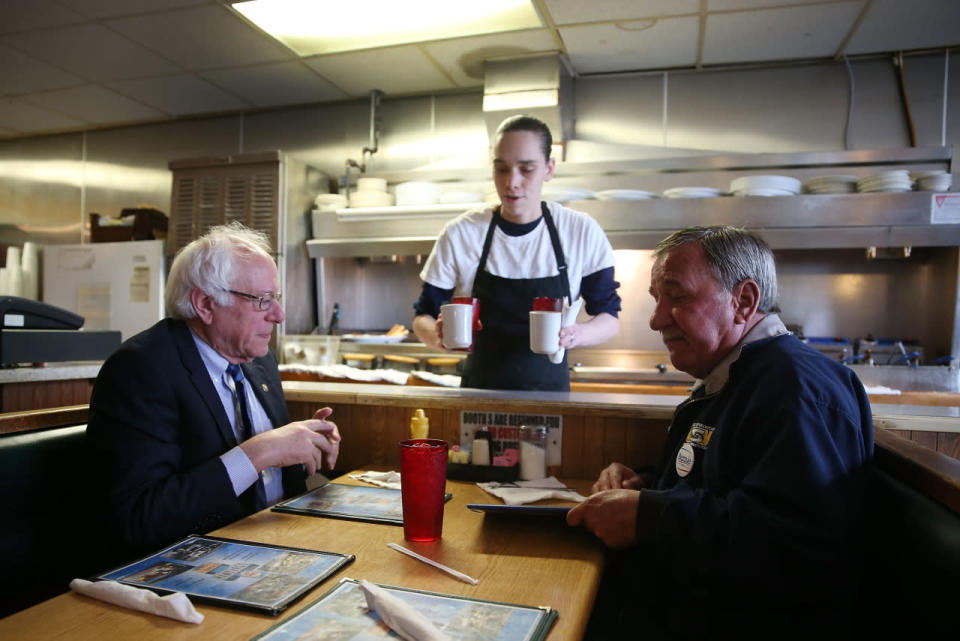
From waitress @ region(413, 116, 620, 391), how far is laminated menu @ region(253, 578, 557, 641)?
4.61 ft

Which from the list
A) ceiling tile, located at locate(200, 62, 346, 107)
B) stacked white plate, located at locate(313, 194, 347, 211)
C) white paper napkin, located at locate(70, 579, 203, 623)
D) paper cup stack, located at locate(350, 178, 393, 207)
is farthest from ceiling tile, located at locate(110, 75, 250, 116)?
white paper napkin, located at locate(70, 579, 203, 623)

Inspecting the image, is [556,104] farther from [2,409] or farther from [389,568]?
[389,568]

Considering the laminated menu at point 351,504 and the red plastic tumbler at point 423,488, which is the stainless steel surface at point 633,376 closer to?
the laminated menu at point 351,504

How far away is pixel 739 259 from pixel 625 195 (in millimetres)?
3246

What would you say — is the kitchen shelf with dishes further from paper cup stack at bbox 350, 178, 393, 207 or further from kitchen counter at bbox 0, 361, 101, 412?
kitchen counter at bbox 0, 361, 101, 412

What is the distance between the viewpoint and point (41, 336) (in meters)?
2.82

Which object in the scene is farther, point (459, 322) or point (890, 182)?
point (890, 182)

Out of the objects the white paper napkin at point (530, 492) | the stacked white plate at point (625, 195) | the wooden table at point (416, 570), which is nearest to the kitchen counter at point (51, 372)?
the wooden table at point (416, 570)

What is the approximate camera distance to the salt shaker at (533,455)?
171cm

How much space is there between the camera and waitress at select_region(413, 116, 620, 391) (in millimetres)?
2348

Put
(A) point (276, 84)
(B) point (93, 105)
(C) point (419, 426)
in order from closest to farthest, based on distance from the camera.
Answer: (C) point (419, 426)
(A) point (276, 84)
(B) point (93, 105)

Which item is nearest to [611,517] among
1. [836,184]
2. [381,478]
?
[381,478]

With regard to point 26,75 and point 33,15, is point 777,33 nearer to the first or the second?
point 33,15

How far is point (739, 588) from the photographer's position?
3.30ft
